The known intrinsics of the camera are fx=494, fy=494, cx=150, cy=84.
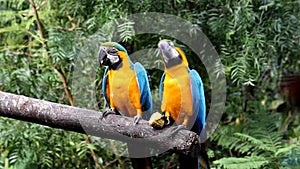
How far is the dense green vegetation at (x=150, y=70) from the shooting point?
4.85ft

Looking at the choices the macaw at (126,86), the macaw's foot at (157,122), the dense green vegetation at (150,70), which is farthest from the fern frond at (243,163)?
the macaw's foot at (157,122)

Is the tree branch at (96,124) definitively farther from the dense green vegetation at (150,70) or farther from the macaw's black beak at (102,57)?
the dense green vegetation at (150,70)

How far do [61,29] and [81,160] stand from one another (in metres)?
0.48

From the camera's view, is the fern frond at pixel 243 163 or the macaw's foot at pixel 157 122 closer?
the macaw's foot at pixel 157 122

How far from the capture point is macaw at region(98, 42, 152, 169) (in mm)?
984

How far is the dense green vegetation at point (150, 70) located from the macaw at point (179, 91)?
0.45 metres

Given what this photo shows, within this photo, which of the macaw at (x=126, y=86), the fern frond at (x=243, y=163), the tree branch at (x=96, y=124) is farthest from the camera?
the fern frond at (x=243, y=163)

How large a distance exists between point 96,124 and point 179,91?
18 cm

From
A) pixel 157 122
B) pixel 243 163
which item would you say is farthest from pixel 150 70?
pixel 157 122

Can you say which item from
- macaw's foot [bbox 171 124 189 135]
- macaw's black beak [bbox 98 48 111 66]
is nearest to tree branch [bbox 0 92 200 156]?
macaw's foot [bbox 171 124 189 135]

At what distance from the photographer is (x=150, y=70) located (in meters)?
1.61

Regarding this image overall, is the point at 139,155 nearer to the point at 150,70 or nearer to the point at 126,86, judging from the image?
the point at 126,86

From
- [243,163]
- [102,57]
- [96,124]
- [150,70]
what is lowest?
[243,163]

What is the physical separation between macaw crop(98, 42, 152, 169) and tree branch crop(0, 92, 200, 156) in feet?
0.10
